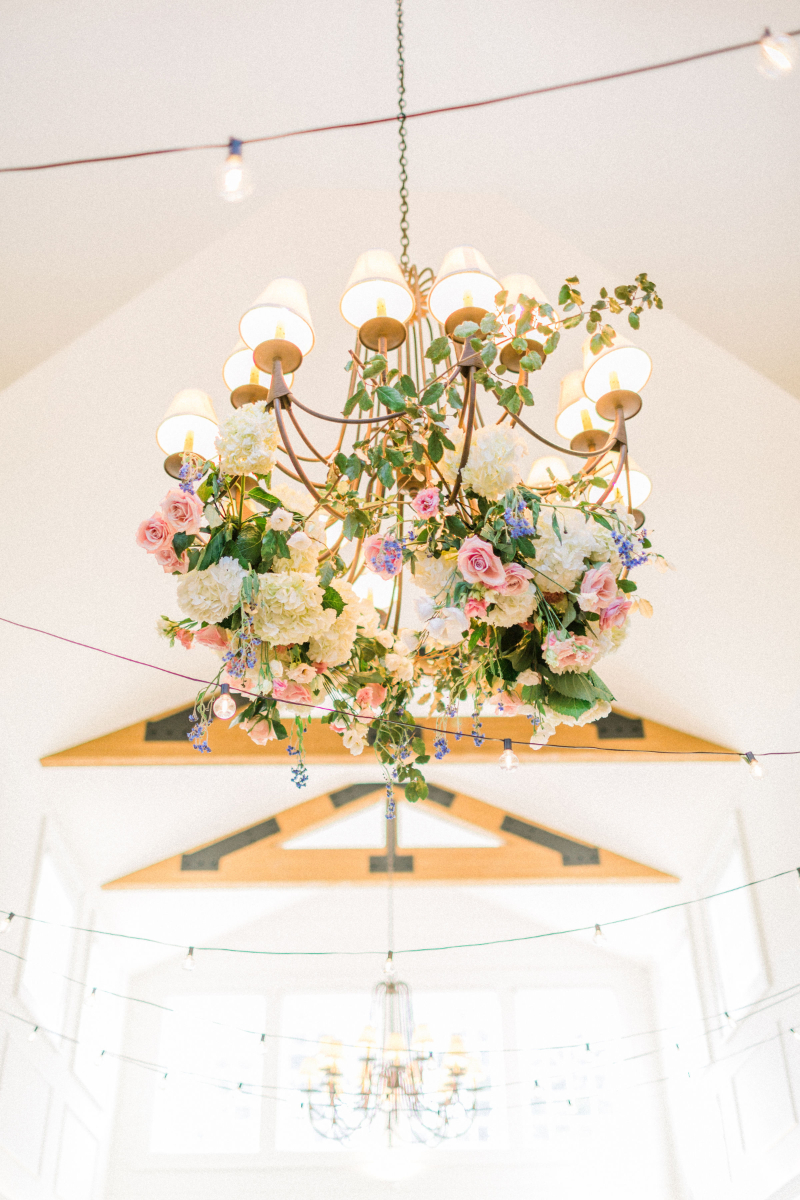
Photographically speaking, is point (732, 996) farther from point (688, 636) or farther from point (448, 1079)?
point (688, 636)

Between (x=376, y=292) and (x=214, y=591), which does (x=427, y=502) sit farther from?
(x=376, y=292)

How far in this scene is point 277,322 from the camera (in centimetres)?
223

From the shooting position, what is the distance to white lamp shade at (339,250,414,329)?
2.30m

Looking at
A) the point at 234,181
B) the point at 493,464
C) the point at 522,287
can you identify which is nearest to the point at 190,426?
the point at 234,181

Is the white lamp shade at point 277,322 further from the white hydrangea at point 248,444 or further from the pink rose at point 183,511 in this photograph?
the pink rose at point 183,511

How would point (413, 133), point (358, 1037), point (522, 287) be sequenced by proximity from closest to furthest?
point (522, 287), point (413, 133), point (358, 1037)

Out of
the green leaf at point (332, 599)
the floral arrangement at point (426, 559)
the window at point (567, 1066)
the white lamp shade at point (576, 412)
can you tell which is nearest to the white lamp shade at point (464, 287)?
the floral arrangement at point (426, 559)

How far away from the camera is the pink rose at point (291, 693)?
1.81 metres

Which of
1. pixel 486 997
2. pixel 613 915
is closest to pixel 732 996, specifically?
pixel 613 915

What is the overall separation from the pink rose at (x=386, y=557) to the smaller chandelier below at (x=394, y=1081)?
5295 mm

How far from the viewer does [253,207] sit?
A: 352cm

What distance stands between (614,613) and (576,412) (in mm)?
1156

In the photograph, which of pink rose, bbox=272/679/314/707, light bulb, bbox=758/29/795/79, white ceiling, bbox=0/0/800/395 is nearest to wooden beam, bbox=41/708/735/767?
white ceiling, bbox=0/0/800/395

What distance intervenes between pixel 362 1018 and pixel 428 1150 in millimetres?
1182
